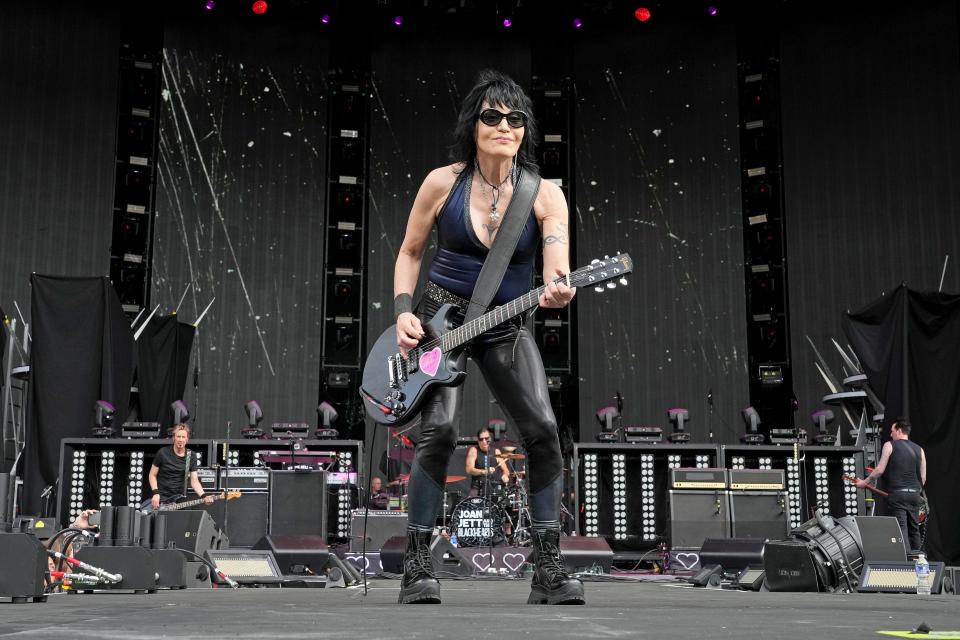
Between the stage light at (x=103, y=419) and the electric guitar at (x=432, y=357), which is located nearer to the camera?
the electric guitar at (x=432, y=357)

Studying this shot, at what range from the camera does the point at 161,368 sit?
43.6 ft

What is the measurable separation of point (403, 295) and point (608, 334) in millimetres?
11922

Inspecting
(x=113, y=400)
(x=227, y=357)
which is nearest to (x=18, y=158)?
(x=227, y=357)

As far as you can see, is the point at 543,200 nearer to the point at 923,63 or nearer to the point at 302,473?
the point at 302,473

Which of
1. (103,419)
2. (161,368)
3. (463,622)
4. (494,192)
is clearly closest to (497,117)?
(494,192)

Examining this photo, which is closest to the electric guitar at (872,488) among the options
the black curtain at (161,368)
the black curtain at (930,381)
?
the black curtain at (930,381)

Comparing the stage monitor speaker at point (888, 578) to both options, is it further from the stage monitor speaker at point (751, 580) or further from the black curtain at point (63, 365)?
the black curtain at point (63, 365)

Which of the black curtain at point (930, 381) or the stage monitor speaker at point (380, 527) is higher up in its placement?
the black curtain at point (930, 381)

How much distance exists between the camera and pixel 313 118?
15727 millimetres

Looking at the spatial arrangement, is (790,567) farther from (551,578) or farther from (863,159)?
(863,159)

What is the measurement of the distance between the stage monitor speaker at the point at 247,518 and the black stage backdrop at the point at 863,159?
766 centimetres

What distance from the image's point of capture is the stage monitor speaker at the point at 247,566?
22.1 ft

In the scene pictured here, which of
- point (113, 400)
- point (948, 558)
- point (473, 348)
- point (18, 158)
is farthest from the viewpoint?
point (18, 158)

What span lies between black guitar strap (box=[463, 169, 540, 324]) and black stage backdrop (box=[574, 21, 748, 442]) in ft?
38.5
